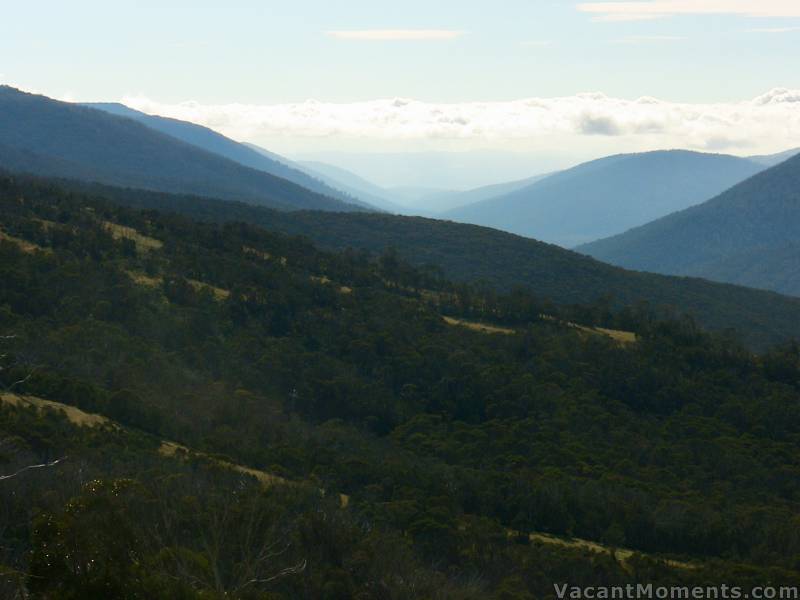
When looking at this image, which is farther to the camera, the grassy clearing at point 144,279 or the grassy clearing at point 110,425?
the grassy clearing at point 144,279

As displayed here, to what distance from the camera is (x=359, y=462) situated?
36.7m

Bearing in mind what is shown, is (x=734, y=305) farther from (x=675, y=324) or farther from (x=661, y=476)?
(x=661, y=476)

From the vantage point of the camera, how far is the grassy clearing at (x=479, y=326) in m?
67.0

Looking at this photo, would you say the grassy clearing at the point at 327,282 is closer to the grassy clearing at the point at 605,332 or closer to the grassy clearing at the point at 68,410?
the grassy clearing at the point at 605,332

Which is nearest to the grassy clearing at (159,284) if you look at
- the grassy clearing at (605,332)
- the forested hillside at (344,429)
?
the forested hillside at (344,429)

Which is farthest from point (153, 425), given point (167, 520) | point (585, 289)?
point (585, 289)

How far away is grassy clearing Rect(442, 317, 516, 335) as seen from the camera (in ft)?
220

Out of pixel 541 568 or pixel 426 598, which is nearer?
pixel 426 598

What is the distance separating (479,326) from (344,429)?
24745 mm

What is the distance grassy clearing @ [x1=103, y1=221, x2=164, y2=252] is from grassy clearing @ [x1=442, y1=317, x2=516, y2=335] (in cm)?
2351

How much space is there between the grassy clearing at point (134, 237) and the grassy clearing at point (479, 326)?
77.1 ft

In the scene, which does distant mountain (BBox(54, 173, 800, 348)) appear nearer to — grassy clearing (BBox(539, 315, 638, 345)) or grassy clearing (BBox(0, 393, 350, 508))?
grassy clearing (BBox(539, 315, 638, 345))

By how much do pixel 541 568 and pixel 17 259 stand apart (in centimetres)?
4360

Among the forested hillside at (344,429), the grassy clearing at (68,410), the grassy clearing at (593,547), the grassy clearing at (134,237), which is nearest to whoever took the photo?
the forested hillside at (344,429)
